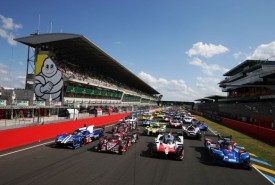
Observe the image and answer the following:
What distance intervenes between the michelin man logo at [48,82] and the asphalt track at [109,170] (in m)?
28.8

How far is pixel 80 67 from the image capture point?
57469 mm

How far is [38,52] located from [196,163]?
127 ft

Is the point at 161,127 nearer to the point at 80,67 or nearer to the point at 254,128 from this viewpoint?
the point at 254,128

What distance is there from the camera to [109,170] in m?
11.0

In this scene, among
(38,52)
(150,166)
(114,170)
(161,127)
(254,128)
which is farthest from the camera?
(38,52)

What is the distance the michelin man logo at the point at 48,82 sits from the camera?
42.7 meters

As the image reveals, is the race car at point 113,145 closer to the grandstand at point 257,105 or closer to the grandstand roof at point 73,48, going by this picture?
the grandstand at point 257,105

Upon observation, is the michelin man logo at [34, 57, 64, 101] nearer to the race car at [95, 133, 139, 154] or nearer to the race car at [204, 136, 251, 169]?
the race car at [95, 133, 139, 154]

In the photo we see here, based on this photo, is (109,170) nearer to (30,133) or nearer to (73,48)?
(30,133)

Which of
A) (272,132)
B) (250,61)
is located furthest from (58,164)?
(250,61)

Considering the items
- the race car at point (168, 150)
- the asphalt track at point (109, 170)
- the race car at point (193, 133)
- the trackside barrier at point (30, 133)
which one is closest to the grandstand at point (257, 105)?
the race car at point (193, 133)

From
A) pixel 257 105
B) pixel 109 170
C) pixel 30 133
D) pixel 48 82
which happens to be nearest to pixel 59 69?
pixel 48 82

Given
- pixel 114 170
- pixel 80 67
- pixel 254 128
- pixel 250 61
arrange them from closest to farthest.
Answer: pixel 114 170
pixel 254 128
pixel 80 67
pixel 250 61

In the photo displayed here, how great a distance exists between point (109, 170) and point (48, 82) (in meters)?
35.5
